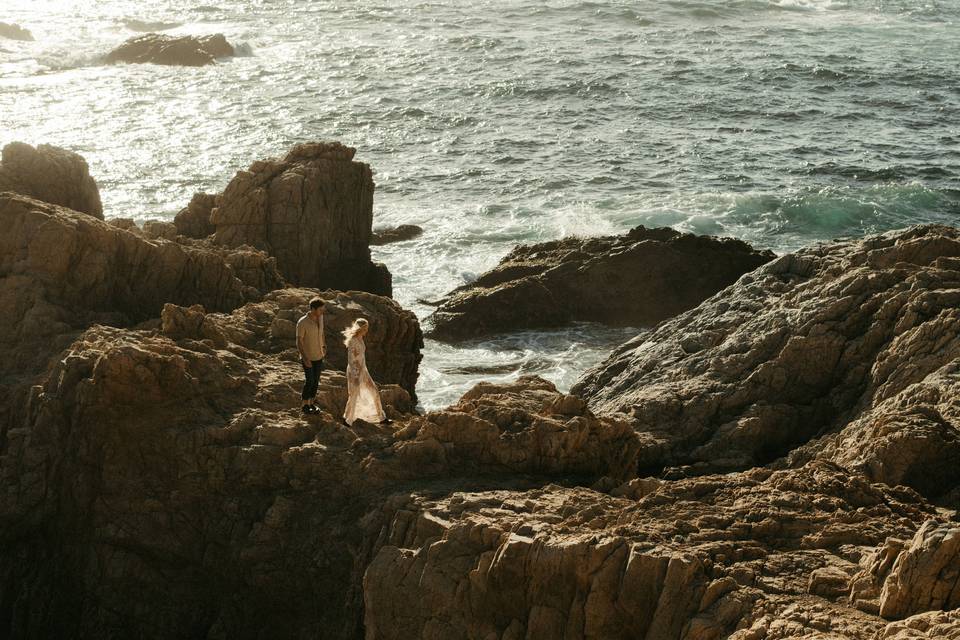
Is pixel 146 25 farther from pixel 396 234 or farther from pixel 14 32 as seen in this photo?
pixel 396 234

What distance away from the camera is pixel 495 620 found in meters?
9.32

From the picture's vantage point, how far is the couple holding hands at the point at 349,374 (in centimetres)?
1223

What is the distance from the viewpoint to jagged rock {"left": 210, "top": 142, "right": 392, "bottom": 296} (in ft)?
64.1

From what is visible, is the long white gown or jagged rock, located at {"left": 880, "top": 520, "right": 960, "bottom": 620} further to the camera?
the long white gown

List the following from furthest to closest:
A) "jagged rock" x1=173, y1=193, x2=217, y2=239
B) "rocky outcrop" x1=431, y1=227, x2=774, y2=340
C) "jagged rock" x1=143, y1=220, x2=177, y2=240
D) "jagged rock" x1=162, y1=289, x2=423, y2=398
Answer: "rocky outcrop" x1=431, y1=227, x2=774, y2=340 < "jagged rock" x1=173, y1=193, x2=217, y2=239 < "jagged rock" x1=143, y1=220, x2=177, y2=240 < "jagged rock" x1=162, y1=289, x2=423, y2=398

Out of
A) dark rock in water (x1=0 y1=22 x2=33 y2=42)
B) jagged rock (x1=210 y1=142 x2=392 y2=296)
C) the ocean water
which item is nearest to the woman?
the ocean water

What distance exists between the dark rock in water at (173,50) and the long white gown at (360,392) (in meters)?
37.5

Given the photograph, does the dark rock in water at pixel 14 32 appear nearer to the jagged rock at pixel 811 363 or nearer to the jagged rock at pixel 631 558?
the jagged rock at pixel 811 363

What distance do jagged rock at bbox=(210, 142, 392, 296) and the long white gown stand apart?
721 cm

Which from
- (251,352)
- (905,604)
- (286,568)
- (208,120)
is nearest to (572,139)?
(208,120)

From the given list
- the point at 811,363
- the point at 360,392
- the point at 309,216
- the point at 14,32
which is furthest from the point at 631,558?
the point at 14,32

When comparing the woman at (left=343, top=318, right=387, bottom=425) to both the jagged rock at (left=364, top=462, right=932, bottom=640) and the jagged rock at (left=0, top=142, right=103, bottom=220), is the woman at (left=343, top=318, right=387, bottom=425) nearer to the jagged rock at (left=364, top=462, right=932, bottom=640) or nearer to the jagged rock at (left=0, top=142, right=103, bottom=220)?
the jagged rock at (left=364, top=462, right=932, bottom=640)

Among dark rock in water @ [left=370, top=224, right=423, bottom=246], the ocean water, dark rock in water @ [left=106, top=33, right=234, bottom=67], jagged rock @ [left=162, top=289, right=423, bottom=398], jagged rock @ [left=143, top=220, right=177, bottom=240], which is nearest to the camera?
jagged rock @ [left=162, top=289, right=423, bottom=398]

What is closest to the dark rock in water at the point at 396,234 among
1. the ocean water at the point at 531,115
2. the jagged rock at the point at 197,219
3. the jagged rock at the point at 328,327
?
the ocean water at the point at 531,115
